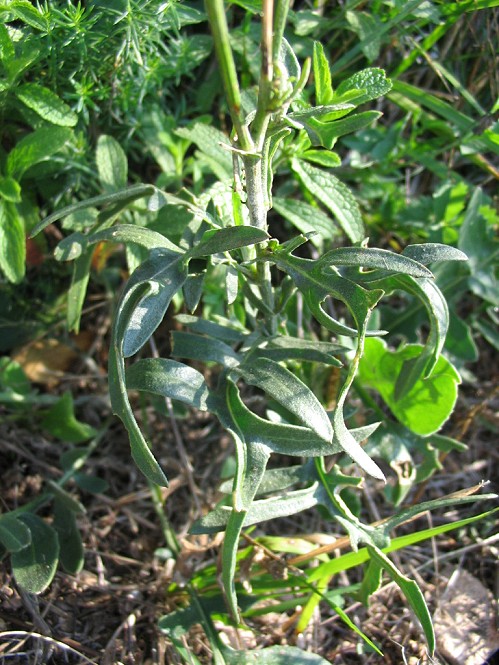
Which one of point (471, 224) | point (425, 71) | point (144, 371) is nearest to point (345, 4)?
point (425, 71)

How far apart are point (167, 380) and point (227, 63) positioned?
2.07 ft

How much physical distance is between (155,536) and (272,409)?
1.96ft

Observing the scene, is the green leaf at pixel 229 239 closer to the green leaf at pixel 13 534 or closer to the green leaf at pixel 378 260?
the green leaf at pixel 378 260

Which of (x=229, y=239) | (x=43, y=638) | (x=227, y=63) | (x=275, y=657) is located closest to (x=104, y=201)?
(x=229, y=239)

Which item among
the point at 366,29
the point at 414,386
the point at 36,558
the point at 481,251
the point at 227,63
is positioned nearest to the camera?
the point at 227,63

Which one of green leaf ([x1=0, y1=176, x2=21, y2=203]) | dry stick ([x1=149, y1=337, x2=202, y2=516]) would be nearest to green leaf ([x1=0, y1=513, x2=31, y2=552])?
dry stick ([x1=149, y1=337, x2=202, y2=516])

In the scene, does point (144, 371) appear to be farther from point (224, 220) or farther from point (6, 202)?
point (6, 202)

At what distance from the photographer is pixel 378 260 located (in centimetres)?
128

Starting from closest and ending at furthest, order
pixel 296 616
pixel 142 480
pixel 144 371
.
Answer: pixel 144 371 → pixel 296 616 → pixel 142 480

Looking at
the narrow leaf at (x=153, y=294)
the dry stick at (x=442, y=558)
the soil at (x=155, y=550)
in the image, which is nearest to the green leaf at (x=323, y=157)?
the narrow leaf at (x=153, y=294)

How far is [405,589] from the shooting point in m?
1.50

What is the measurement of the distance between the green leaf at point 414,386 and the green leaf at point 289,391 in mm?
453

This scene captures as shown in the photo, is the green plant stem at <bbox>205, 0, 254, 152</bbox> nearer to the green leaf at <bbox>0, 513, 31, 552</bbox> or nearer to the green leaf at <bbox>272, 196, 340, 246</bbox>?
the green leaf at <bbox>272, 196, 340, 246</bbox>

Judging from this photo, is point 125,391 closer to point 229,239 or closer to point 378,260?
point 229,239
